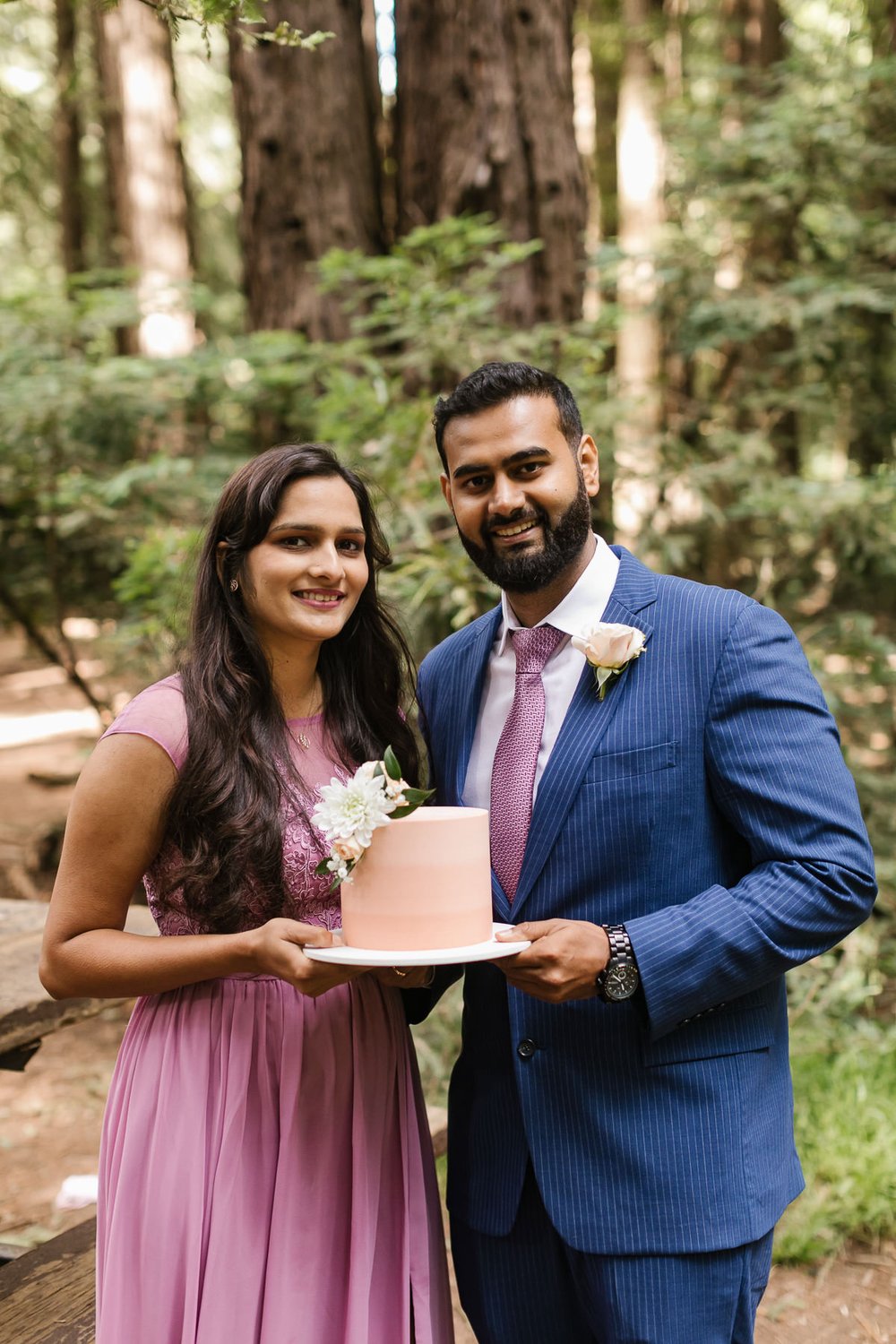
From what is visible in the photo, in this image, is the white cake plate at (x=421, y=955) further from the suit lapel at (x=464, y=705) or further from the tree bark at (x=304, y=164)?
the tree bark at (x=304, y=164)

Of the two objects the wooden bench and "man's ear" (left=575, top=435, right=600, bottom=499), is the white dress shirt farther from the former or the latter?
the wooden bench

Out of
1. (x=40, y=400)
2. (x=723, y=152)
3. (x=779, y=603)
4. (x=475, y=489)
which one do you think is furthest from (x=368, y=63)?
(x=475, y=489)

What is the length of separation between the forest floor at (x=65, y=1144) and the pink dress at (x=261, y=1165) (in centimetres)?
170

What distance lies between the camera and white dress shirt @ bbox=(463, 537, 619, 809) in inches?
84.6

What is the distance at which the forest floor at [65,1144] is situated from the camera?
344 cm

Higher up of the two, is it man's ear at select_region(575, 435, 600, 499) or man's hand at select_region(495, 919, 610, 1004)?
man's ear at select_region(575, 435, 600, 499)

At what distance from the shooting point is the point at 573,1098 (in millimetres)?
→ 2002

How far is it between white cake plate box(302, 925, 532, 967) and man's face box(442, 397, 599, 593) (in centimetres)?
75

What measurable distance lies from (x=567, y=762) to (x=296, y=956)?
569 millimetres

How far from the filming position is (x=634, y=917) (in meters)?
1.97

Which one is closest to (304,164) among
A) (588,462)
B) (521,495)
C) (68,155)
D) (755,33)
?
(588,462)

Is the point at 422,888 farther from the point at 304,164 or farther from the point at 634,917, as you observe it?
the point at 304,164

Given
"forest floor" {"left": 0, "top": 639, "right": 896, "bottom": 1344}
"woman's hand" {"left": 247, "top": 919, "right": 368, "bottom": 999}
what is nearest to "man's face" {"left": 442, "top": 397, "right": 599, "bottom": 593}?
"woman's hand" {"left": 247, "top": 919, "right": 368, "bottom": 999}

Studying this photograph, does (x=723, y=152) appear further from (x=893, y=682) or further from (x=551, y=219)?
(x=893, y=682)
